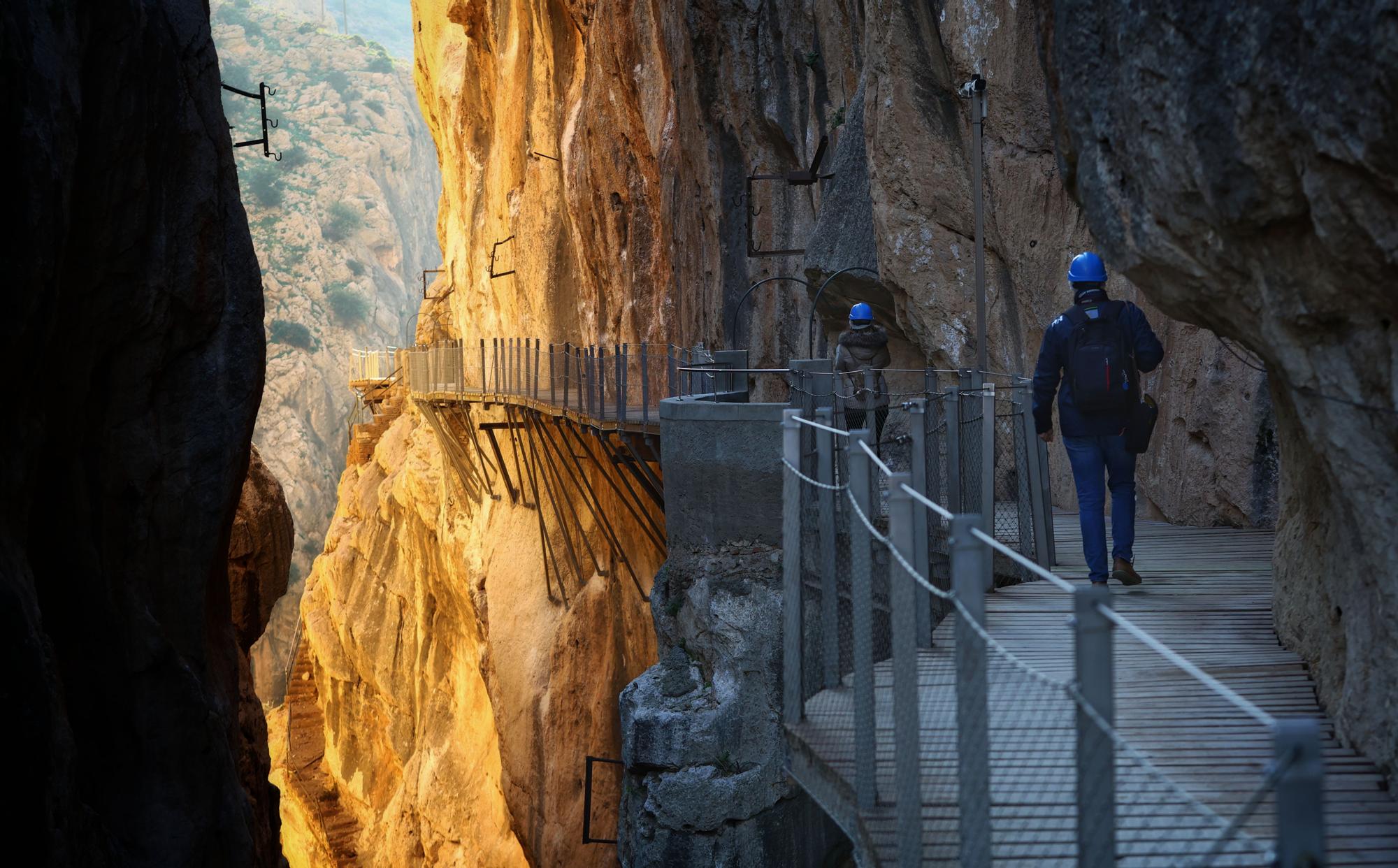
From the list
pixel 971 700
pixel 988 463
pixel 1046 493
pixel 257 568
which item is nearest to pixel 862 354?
pixel 1046 493

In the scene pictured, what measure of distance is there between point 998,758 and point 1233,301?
1906 millimetres

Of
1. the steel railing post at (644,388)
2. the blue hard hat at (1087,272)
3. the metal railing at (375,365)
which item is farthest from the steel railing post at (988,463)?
the metal railing at (375,365)

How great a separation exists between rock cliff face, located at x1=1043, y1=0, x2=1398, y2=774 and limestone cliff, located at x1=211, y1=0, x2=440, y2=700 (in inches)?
2250

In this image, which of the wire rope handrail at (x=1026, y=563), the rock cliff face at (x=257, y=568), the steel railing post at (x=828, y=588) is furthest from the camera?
the rock cliff face at (x=257, y=568)

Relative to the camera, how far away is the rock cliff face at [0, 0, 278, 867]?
746 cm

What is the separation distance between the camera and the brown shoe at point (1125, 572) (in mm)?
7461

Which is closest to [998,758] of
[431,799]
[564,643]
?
[564,643]

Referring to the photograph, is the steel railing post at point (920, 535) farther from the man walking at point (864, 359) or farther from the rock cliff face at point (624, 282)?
the rock cliff face at point (624, 282)

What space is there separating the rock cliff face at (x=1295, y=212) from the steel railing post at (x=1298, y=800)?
84.9 inches

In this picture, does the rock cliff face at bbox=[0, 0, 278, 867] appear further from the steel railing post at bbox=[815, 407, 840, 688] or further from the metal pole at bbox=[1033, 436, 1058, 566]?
the metal pole at bbox=[1033, 436, 1058, 566]

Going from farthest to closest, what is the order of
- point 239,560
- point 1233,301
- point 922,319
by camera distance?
1. point 239,560
2. point 922,319
3. point 1233,301

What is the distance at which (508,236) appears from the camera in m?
31.4

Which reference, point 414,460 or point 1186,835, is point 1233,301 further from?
point 414,460

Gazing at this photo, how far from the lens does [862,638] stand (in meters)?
4.88
